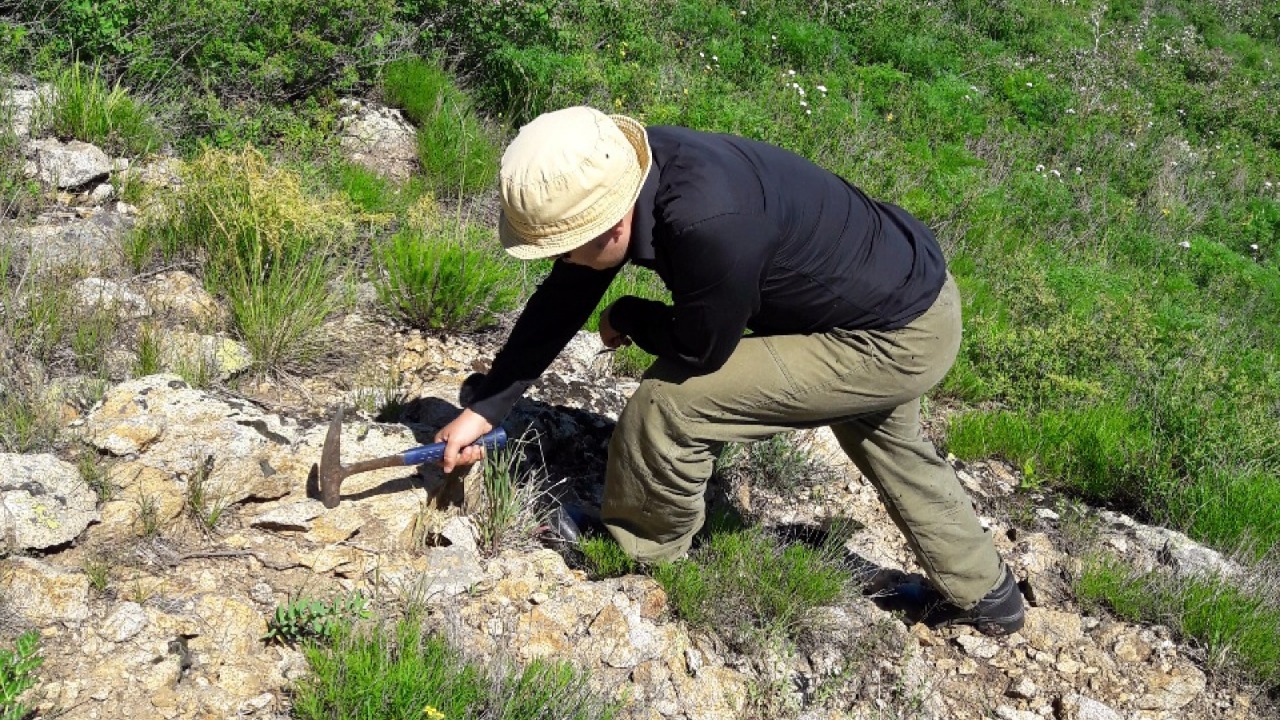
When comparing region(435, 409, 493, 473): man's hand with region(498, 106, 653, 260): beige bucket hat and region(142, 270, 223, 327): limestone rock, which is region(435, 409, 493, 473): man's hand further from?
region(142, 270, 223, 327): limestone rock

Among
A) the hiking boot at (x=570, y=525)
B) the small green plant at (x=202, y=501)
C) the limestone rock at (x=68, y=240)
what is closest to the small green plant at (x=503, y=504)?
the hiking boot at (x=570, y=525)

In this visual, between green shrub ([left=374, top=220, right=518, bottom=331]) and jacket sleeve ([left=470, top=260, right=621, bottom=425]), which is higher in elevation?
jacket sleeve ([left=470, top=260, right=621, bottom=425])

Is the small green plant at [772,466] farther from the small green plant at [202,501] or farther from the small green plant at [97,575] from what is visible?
the small green plant at [97,575]

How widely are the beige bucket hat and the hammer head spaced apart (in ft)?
3.22

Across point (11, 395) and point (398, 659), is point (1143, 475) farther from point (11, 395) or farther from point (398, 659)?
point (11, 395)

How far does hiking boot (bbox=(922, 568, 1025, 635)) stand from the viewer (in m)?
3.60

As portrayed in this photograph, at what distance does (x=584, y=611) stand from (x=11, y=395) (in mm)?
1901

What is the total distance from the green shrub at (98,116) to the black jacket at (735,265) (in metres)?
2.91

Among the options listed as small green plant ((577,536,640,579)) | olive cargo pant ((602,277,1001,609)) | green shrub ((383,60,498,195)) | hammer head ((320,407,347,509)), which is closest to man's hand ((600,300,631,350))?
olive cargo pant ((602,277,1001,609))

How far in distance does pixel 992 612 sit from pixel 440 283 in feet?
8.03

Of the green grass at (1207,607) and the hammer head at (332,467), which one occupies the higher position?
the hammer head at (332,467)

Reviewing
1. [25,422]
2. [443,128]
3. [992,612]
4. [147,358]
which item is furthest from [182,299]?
[992,612]

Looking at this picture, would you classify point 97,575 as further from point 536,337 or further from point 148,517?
point 536,337

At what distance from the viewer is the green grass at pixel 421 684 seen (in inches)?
103
